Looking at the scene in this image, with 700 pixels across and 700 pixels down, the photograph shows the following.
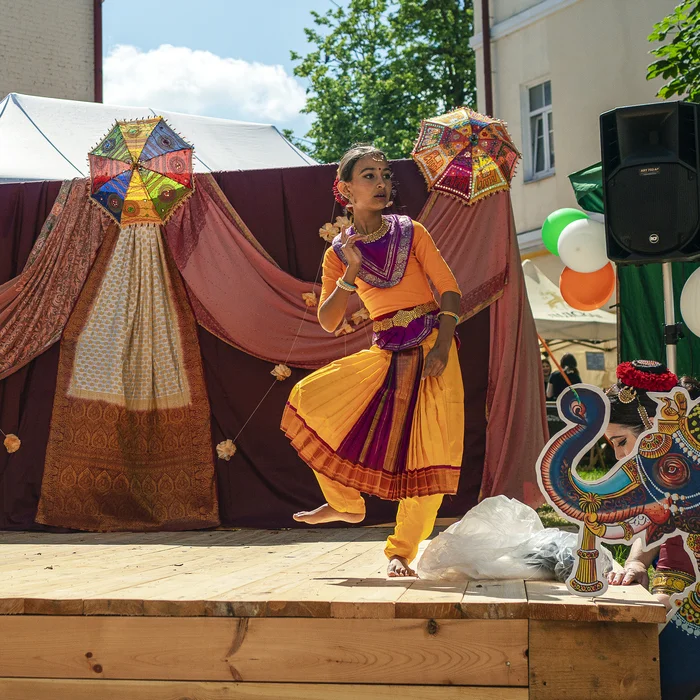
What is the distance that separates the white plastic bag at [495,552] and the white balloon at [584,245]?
358 centimetres

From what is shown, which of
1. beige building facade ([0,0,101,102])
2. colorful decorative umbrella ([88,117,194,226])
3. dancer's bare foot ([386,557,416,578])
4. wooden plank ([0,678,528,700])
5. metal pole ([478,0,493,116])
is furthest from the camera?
metal pole ([478,0,493,116])

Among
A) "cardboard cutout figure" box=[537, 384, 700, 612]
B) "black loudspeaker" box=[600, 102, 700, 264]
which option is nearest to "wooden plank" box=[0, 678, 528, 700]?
"cardboard cutout figure" box=[537, 384, 700, 612]

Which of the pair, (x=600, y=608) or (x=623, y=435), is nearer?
(x=600, y=608)

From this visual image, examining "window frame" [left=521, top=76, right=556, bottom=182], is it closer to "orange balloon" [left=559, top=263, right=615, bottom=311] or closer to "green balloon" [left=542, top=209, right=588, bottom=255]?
"green balloon" [left=542, top=209, right=588, bottom=255]

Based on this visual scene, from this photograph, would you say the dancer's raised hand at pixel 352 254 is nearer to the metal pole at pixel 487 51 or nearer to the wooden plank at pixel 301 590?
the wooden plank at pixel 301 590

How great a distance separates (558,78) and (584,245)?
26.3ft

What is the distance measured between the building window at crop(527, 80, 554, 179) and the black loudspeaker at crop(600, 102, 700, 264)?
969cm

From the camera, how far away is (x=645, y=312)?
7.49 m

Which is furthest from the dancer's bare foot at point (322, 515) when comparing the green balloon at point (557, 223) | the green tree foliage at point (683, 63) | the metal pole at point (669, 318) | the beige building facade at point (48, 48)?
the beige building facade at point (48, 48)

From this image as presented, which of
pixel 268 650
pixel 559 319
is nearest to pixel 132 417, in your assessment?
pixel 268 650

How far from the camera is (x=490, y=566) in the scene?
10.9ft

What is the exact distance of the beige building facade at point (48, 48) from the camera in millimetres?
13680

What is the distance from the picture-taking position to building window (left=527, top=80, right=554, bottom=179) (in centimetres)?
1466

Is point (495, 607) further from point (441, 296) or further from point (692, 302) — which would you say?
point (692, 302)
